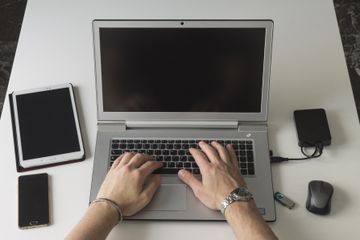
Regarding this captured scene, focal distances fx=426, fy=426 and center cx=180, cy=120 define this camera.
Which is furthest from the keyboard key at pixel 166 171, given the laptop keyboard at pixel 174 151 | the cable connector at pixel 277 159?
the cable connector at pixel 277 159

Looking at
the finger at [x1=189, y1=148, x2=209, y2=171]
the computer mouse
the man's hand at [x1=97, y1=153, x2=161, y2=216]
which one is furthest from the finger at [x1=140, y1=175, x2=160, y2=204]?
the computer mouse

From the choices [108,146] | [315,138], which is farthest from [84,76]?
[315,138]

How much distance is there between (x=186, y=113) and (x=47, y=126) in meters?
0.36

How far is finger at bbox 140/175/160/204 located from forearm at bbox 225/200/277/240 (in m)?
0.17

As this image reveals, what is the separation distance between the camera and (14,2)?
2127 mm

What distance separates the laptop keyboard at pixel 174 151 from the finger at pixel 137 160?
1.3 inches

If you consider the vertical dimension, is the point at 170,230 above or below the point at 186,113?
below

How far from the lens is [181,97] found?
107cm

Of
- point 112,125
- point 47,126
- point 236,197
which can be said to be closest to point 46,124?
point 47,126

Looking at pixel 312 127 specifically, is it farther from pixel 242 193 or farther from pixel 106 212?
pixel 106 212

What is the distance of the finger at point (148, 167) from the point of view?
3.26 ft

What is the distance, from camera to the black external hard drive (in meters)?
1.07

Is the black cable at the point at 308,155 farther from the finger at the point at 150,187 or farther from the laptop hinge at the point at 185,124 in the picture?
the finger at the point at 150,187

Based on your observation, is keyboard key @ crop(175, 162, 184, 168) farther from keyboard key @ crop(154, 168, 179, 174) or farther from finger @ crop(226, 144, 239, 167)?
finger @ crop(226, 144, 239, 167)
